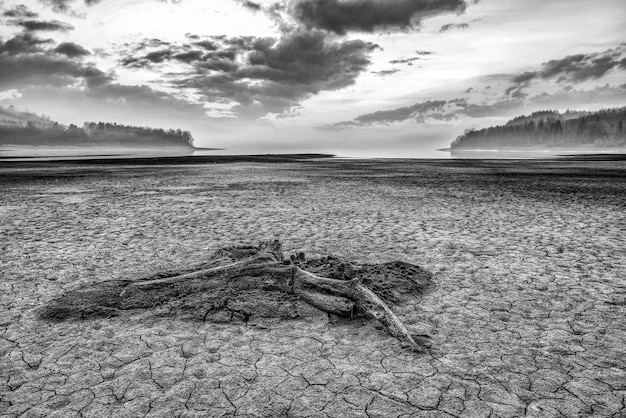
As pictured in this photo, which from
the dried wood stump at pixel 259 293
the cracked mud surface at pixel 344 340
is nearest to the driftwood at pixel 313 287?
the dried wood stump at pixel 259 293

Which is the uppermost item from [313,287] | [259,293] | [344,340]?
[313,287]

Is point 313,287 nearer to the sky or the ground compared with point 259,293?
nearer to the sky

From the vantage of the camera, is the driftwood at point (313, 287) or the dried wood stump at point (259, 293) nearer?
the driftwood at point (313, 287)

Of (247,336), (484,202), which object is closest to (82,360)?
(247,336)

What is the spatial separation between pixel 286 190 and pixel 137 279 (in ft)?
45.1

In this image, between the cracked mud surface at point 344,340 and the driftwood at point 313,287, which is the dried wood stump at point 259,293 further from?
the cracked mud surface at point 344,340

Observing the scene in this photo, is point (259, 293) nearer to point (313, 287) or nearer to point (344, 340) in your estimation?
point (313, 287)

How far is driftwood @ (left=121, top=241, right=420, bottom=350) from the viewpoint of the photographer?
4.89 metres

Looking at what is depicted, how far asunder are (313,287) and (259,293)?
31.2 inches

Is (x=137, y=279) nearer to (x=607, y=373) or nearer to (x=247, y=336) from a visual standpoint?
(x=247, y=336)

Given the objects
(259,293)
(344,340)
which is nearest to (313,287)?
(259,293)

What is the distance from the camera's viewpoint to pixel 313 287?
18.9 ft

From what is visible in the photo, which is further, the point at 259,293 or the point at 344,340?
the point at 259,293

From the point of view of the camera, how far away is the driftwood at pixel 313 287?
193 inches
